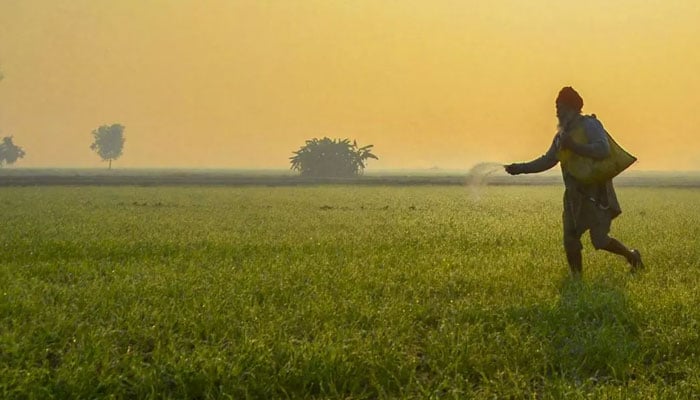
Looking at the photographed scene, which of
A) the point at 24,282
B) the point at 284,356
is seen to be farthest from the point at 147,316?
the point at 24,282

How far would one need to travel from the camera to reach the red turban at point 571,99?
22.0 feet

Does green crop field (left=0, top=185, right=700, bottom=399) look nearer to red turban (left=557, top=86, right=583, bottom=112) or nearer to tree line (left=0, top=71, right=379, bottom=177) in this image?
red turban (left=557, top=86, right=583, bottom=112)

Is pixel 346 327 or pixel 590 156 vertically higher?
pixel 590 156

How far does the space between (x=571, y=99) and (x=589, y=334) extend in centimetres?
358

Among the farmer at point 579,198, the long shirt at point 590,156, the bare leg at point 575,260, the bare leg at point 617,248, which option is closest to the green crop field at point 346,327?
the bare leg at point 575,260

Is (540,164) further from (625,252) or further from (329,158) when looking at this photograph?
(329,158)

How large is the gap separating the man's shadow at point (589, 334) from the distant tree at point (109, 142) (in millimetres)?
193246

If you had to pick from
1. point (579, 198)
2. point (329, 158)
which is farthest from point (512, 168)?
point (329, 158)

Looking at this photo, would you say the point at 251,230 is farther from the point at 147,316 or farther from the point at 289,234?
the point at 147,316

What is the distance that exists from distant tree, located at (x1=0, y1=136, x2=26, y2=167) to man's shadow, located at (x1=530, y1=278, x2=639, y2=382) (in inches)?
7984

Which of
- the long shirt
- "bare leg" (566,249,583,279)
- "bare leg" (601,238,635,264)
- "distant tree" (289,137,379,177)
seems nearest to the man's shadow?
"bare leg" (566,249,583,279)

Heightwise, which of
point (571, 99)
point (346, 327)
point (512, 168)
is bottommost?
point (346, 327)

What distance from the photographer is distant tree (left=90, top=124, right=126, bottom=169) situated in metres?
177

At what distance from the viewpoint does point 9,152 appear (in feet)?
556
